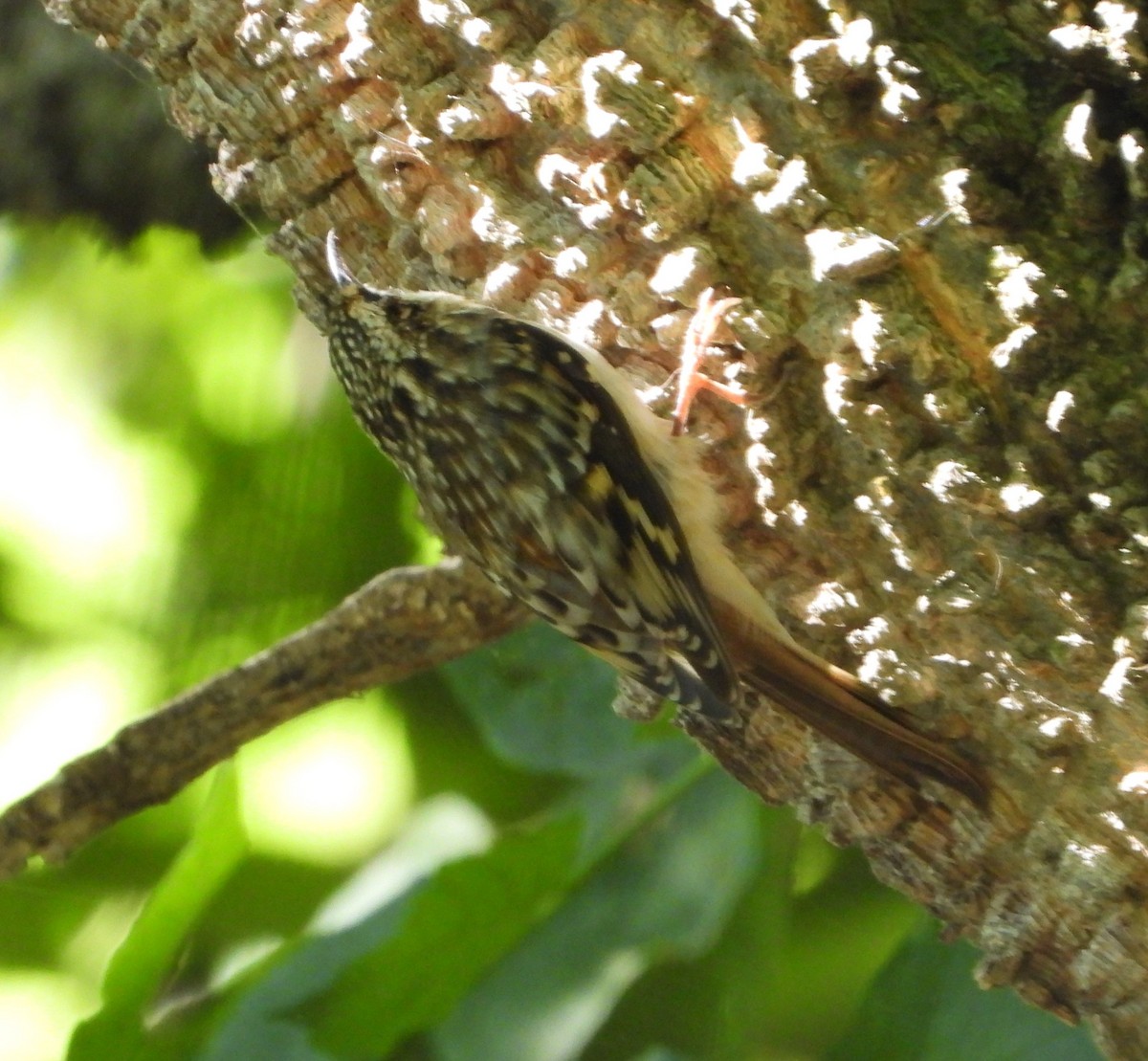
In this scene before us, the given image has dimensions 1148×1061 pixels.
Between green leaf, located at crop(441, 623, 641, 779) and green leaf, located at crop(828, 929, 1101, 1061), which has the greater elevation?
green leaf, located at crop(441, 623, 641, 779)

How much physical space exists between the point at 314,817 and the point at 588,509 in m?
1.29

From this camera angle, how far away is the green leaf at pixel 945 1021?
1.62 meters

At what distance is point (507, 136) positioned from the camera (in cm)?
129

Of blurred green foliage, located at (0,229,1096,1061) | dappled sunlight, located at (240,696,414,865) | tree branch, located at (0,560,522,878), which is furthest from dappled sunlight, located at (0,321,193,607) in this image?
tree branch, located at (0,560,522,878)

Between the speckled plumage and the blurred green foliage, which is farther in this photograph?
the blurred green foliage

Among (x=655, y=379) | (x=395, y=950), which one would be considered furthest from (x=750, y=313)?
(x=395, y=950)

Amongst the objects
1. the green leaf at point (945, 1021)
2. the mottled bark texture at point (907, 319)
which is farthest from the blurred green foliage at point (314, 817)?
the mottled bark texture at point (907, 319)

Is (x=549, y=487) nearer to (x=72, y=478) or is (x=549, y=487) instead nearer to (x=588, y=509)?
(x=588, y=509)

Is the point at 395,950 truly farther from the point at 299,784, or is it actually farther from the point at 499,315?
the point at 499,315

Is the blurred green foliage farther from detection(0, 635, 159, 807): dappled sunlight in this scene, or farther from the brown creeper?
the brown creeper

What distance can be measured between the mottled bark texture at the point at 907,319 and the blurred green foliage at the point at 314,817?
63 cm

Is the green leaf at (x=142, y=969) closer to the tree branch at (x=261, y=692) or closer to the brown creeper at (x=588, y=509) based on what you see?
the tree branch at (x=261, y=692)

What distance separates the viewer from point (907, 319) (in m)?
1.09

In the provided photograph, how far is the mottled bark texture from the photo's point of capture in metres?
1.06
